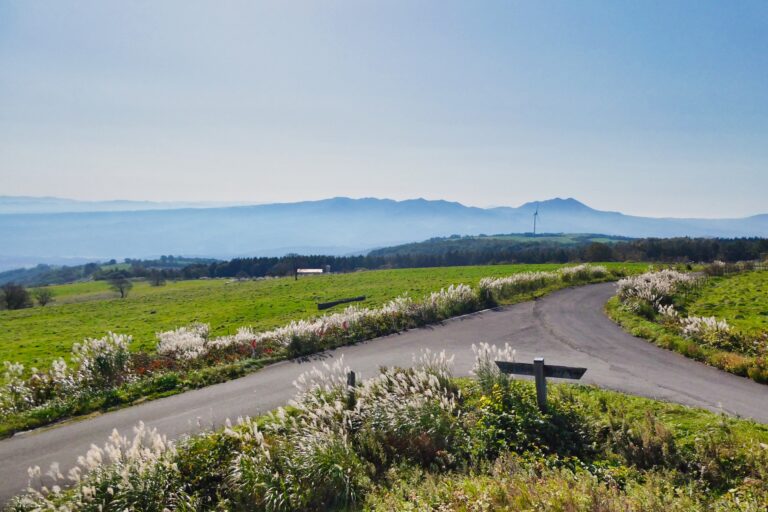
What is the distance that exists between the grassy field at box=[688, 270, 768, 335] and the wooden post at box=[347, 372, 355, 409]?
1395 centimetres

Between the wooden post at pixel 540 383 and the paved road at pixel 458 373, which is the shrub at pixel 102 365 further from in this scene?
the wooden post at pixel 540 383

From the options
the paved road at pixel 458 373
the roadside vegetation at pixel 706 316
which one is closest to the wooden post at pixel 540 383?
the paved road at pixel 458 373

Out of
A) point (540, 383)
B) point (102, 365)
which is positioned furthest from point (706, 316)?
point (102, 365)

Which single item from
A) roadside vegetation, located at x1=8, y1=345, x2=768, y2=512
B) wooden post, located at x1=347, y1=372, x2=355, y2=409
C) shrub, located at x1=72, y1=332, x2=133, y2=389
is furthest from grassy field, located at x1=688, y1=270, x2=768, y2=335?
shrub, located at x1=72, y1=332, x2=133, y2=389

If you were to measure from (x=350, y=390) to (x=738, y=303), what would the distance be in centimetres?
2227

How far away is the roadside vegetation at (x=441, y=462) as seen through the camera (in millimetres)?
6105

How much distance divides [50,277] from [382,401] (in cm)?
23432

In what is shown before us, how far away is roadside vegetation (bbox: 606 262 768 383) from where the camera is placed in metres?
12.9

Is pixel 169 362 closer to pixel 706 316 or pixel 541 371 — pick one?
pixel 541 371

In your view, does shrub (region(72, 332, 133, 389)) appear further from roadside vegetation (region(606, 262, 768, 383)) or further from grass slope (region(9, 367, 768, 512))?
roadside vegetation (region(606, 262, 768, 383))

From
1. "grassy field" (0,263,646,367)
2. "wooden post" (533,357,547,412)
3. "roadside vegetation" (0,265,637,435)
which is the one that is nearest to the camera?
"wooden post" (533,357,547,412)

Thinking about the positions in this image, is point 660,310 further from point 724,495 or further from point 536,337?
point 724,495

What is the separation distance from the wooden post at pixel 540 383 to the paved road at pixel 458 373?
342 cm

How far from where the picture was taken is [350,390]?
9.32 meters
